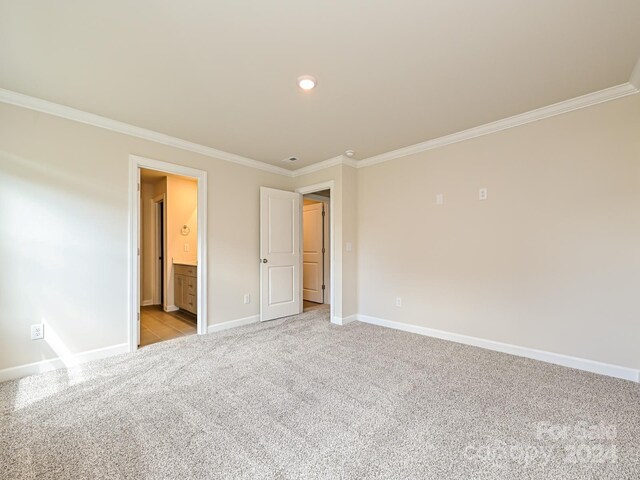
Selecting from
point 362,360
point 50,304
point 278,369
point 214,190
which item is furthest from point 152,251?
point 362,360

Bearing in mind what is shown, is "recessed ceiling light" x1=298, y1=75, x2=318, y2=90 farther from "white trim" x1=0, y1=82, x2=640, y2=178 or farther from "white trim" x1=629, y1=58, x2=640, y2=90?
"white trim" x1=629, y1=58, x2=640, y2=90

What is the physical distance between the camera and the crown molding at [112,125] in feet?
8.00

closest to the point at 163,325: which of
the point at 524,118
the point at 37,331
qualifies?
the point at 37,331

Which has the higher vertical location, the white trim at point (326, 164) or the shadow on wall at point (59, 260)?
the white trim at point (326, 164)

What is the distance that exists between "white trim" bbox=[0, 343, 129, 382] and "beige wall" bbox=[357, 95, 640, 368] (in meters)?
3.21

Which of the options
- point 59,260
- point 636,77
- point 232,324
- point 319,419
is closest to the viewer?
point 319,419

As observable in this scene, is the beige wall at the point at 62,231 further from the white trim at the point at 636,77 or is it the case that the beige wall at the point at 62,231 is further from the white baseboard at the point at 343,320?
the white trim at the point at 636,77

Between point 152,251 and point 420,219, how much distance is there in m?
4.89

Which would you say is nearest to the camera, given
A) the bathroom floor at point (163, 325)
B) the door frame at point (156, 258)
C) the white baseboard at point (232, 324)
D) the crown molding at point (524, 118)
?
the crown molding at point (524, 118)

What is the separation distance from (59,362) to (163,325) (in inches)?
57.8

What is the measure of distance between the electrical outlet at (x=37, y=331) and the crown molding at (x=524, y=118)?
4.13 meters

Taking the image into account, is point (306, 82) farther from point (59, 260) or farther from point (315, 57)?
point (59, 260)

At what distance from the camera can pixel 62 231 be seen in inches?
104

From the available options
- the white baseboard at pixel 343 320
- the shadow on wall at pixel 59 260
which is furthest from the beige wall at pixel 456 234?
the white baseboard at pixel 343 320
